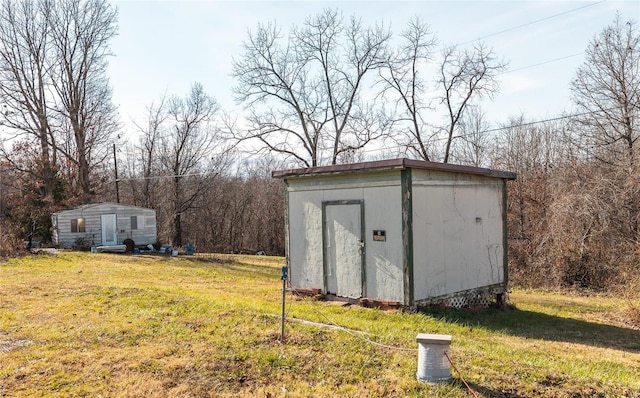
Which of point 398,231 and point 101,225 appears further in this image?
point 101,225

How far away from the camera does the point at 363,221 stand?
935 cm

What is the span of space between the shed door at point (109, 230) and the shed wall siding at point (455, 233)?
20235mm

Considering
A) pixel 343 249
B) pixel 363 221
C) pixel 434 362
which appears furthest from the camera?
pixel 343 249

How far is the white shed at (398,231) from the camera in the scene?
29.1ft

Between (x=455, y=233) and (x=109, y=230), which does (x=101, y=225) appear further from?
(x=455, y=233)

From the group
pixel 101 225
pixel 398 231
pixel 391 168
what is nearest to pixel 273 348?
pixel 398 231

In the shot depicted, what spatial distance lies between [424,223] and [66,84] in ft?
89.7

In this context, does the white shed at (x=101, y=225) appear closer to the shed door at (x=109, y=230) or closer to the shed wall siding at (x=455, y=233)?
the shed door at (x=109, y=230)

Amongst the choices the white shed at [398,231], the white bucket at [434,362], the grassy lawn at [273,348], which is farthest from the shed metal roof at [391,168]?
the white bucket at [434,362]

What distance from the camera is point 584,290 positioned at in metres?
14.7

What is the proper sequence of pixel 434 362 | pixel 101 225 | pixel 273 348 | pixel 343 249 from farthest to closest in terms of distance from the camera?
pixel 101 225, pixel 343 249, pixel 273 348, pixel 434 362

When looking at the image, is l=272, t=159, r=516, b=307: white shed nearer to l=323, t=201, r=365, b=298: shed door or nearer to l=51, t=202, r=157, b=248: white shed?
l=323, t=201, r=365, b=298: shed door

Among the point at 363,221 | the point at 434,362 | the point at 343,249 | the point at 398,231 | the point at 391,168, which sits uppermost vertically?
the point at 391,168

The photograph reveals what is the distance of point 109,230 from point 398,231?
2031cm
